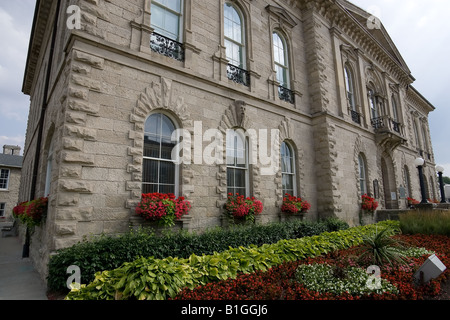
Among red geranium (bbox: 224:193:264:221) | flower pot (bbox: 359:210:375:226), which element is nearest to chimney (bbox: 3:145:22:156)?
red geranium (bbox: 224:193:264:221)

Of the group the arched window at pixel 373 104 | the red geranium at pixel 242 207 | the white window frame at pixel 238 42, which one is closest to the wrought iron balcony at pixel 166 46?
the white window frame at pixel 238 42

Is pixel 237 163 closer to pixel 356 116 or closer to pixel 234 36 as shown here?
pixel 234 36

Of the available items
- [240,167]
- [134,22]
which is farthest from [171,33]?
[240,167]

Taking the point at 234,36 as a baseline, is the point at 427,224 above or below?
below

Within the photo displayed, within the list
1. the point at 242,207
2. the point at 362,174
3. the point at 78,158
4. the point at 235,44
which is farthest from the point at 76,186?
the point at 362,174

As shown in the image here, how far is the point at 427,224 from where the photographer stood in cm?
885

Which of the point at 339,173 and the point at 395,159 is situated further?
the point at 395,159

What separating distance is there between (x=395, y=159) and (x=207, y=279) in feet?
64.5

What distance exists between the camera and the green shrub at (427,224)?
334 inches

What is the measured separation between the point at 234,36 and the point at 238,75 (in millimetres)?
1873

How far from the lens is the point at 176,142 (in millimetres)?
7863

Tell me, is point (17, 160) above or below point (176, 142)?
above

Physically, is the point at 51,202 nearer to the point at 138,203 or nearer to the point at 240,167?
the point at 138,203

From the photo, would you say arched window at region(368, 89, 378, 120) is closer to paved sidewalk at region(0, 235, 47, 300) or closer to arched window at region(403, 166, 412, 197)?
arched window at region(403, 166, 412, 197)
